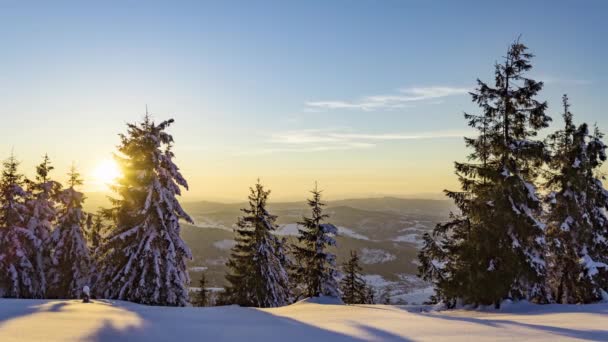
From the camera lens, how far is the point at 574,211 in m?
23.1

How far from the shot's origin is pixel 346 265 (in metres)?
45.1

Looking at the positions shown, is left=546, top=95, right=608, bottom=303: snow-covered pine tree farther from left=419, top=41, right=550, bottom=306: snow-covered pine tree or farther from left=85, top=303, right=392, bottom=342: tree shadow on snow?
left=85, top=303, right=392, bottom=342: tree shadow on snow

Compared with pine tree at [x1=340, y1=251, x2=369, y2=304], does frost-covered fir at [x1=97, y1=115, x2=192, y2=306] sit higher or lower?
higher

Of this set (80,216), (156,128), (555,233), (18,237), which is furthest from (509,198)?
(18,237)

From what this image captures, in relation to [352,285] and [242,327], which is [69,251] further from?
[352,285]

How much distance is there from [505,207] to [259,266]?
1720cm

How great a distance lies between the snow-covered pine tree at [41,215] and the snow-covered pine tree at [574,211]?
32.7 meters

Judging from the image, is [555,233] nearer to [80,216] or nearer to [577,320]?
[577,320]

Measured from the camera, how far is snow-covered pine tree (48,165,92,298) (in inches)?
1139

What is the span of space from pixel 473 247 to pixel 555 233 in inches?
318

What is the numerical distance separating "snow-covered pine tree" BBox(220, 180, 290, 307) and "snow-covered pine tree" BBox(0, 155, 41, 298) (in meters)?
13.4

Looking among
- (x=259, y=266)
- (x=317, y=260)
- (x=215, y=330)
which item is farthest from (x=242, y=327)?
(x=317, y=260)

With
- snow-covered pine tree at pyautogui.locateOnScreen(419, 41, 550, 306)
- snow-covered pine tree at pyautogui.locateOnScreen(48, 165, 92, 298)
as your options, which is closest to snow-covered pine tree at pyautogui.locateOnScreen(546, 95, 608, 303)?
snow-covered pine tree at pyautogui.locateOnScreen(419, 41, 550, 306)

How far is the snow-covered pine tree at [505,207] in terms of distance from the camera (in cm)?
1819
